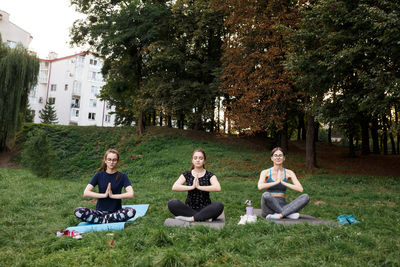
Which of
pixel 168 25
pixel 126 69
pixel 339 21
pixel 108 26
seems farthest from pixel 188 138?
pixel 339 21

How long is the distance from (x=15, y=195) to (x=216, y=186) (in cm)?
747

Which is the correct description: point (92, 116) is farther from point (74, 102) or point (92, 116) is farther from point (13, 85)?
point (13, 85)

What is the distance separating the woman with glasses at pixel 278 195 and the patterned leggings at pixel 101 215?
2933 millimetres

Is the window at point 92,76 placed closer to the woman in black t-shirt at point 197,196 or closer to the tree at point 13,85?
the tree at point 13,85

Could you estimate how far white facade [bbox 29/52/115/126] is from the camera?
52844mm

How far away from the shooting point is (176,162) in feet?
62.5

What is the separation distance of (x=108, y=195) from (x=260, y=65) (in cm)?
1312

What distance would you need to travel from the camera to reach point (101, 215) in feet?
21.2

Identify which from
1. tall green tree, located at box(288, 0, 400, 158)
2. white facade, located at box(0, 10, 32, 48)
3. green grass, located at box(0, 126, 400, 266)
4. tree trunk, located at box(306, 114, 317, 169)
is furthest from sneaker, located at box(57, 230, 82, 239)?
white facade, located at box(0, 10, 32, 48)

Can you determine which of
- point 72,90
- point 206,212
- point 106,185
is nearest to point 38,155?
point 106,185

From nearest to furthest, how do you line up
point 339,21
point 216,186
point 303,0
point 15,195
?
point 216,186 → point 15,195 → point 339,21 → point 303,0

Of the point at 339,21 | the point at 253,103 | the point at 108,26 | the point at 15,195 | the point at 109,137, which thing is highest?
the point at 108,26

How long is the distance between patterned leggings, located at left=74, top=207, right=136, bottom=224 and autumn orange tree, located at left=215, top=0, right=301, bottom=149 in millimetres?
11281

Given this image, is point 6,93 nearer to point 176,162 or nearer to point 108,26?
point 108,26
